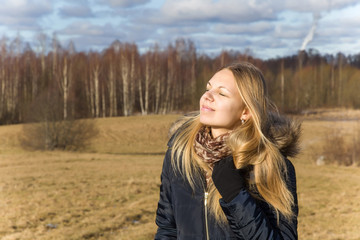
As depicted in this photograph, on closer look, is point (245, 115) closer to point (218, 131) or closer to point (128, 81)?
point (218, 131)

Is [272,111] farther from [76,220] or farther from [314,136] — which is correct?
[314,136]

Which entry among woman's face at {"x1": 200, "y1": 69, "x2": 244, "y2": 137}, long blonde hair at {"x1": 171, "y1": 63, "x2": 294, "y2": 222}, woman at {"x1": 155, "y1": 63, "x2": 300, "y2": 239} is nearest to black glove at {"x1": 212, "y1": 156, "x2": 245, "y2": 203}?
woman at {"x1": 155, "y1": 63, "x2": 300, "y2": 239}

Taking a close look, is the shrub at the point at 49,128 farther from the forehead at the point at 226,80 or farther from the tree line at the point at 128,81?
the forehead at the point at 226,80

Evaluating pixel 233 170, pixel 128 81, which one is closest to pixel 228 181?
pixel 233 170

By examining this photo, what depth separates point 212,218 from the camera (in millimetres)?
2051

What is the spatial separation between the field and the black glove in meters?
0.62

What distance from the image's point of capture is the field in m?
8.29

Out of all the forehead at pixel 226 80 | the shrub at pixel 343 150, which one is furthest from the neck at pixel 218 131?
the shrub at pixel 343 150

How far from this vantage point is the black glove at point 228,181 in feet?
6.33

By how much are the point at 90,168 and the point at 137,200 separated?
6.56 meters

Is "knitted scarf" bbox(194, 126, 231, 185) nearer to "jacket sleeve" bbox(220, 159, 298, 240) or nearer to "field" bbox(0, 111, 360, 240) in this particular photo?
"jacket sleeve" bbox(220, 159, 298, 240)

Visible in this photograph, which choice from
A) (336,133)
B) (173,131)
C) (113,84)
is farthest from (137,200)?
(113,84)

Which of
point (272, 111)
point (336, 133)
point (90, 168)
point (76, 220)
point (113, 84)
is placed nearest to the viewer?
point (272, 111)

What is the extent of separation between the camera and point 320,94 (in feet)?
147
